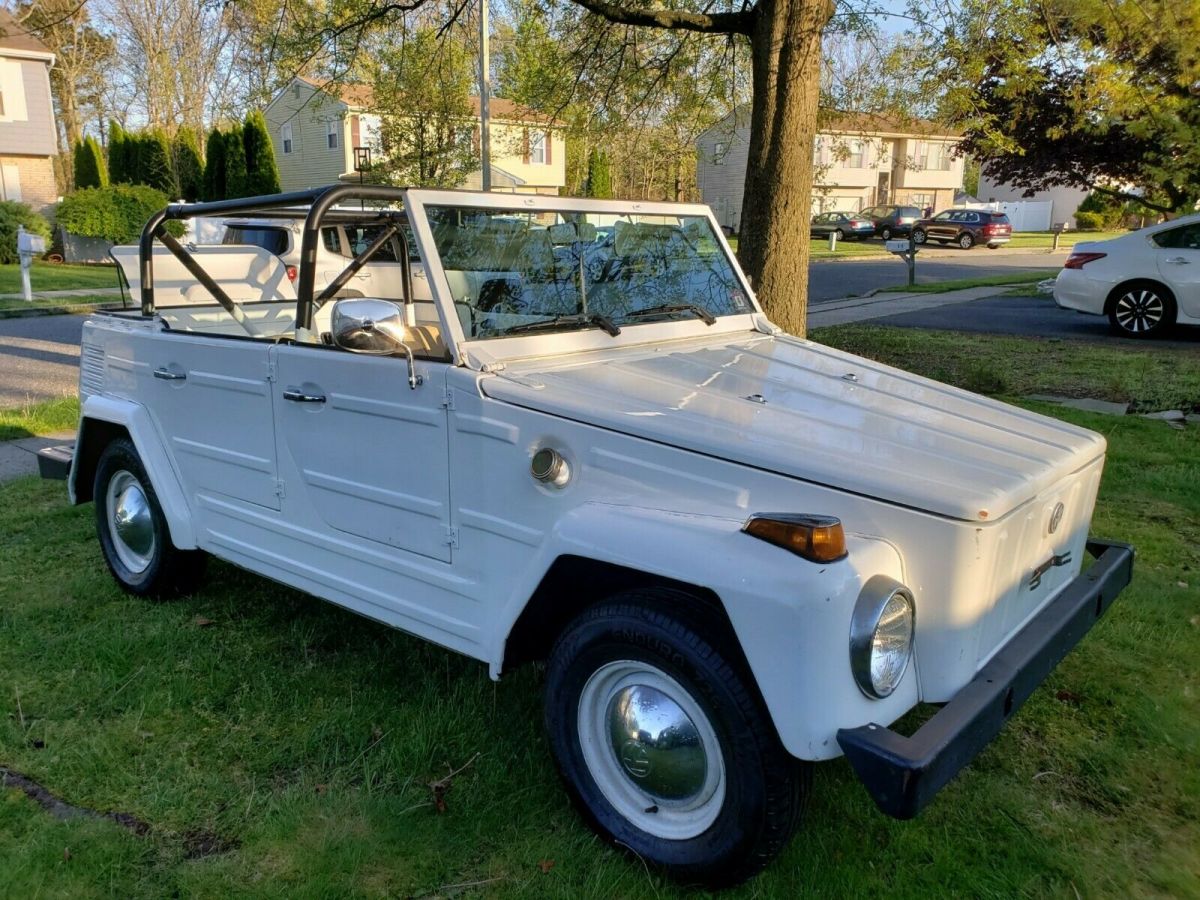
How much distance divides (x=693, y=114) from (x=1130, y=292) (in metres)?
6.14

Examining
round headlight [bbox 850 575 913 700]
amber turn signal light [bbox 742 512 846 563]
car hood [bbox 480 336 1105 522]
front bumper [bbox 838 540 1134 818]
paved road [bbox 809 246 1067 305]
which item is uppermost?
car hood [bbox 480 336 1105 522]

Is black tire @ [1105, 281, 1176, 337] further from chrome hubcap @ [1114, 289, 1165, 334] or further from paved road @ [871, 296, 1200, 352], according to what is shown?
paved road @ [871, 296, 1200, 352]

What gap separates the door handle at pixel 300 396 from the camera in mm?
3328

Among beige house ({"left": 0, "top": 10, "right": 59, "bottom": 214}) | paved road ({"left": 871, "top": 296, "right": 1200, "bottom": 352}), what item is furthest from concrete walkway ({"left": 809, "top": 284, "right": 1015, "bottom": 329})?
beige house ({"left": 0, "top": 10, "right": 59, "bottom": 214})

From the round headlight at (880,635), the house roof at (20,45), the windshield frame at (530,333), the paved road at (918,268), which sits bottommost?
the paved road at (918,268)

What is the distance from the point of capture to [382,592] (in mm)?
3256

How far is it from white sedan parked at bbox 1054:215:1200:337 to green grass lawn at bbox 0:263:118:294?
1739 cm

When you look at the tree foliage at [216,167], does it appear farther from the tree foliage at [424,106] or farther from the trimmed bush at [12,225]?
the tree foliage at [424,106]

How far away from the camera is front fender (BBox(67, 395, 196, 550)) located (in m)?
4.05

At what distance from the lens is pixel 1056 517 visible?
112 inches

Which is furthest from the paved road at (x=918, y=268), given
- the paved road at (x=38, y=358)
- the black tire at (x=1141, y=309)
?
the paved road at (x=38, y=358)

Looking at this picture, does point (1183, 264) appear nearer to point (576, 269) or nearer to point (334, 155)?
point (576, 269)

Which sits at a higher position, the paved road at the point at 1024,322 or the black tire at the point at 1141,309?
the black tire at the point at 1141,309

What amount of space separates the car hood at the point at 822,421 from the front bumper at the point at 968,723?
1.37 ft
